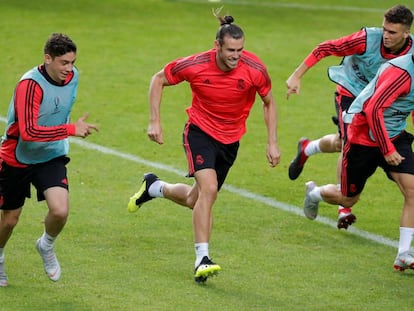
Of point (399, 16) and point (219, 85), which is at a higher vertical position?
point (399, 16)

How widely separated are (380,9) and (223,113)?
1507cm

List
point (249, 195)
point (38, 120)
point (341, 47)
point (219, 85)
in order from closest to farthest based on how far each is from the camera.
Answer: point (38, 120) < point (219, 85) < point (341, 47) < point (249, 195)

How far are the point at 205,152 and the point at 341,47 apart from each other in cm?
172

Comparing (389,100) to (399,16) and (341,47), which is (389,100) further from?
(341,47)

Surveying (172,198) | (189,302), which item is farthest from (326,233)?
(189,302)

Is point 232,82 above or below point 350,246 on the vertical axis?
above

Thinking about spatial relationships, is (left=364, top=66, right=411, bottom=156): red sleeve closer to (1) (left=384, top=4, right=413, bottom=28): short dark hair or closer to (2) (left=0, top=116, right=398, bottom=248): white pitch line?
(1) (left=384, top=4, right=413, bottom=28): short dark hair

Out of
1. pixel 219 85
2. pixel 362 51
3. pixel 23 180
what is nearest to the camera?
pixel 23 180

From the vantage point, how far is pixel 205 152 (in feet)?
31.7

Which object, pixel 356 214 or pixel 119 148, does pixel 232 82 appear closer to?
pixel 356 214

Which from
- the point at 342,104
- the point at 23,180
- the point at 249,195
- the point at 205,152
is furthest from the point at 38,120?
the point at 249,195

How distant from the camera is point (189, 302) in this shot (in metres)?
8.59

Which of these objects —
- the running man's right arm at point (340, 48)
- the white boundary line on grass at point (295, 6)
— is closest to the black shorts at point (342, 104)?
the running man's right arm at point (340, 48)

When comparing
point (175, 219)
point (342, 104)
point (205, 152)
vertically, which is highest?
point (342, 104)
